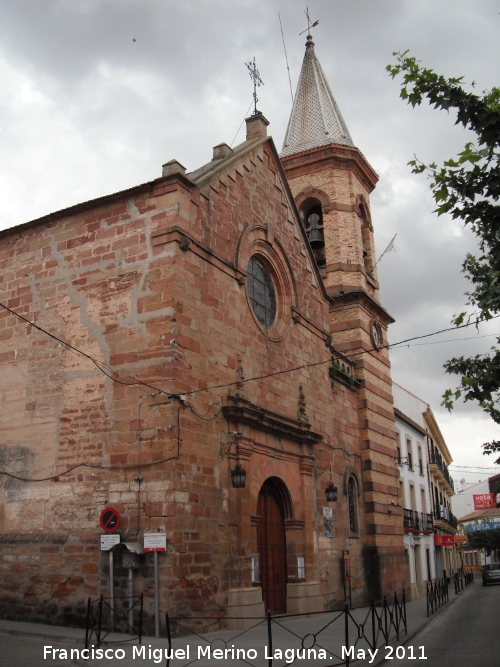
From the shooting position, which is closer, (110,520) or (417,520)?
(110,520)

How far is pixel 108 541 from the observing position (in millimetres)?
10844

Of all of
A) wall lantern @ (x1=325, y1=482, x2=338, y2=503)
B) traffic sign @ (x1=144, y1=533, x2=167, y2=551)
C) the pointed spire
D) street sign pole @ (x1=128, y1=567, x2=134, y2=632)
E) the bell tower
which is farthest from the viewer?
the pointed spire

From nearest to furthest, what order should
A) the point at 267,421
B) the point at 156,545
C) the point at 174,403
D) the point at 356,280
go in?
the point at 156,545
the point at 174,403
the point at 267,421
the point at 356,280

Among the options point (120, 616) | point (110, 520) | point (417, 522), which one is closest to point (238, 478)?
point (110, 520)

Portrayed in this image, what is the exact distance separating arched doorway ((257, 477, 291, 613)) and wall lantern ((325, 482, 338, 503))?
6.77 feet

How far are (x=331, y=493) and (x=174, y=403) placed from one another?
23.3ft

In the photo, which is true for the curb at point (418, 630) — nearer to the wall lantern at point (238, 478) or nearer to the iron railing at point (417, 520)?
the wall lantern at point (238, 478)

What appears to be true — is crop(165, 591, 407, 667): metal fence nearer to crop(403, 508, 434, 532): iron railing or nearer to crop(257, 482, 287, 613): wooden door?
crop(257, 482, 287, 613): wooden door

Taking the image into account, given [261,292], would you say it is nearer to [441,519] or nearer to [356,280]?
[356,280]

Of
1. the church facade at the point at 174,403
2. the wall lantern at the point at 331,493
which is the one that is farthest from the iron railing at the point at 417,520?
the wall lantern at the point at 331,493

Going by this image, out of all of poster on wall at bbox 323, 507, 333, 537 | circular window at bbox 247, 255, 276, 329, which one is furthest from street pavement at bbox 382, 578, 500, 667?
circular window at bbox 247, 255, 276, 329

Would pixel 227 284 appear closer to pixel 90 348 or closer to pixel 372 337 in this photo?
pixel 90 348

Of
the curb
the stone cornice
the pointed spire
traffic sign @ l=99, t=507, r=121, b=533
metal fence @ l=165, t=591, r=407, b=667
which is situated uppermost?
the pointed spire

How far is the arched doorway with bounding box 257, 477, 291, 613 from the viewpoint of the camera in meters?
13.8
